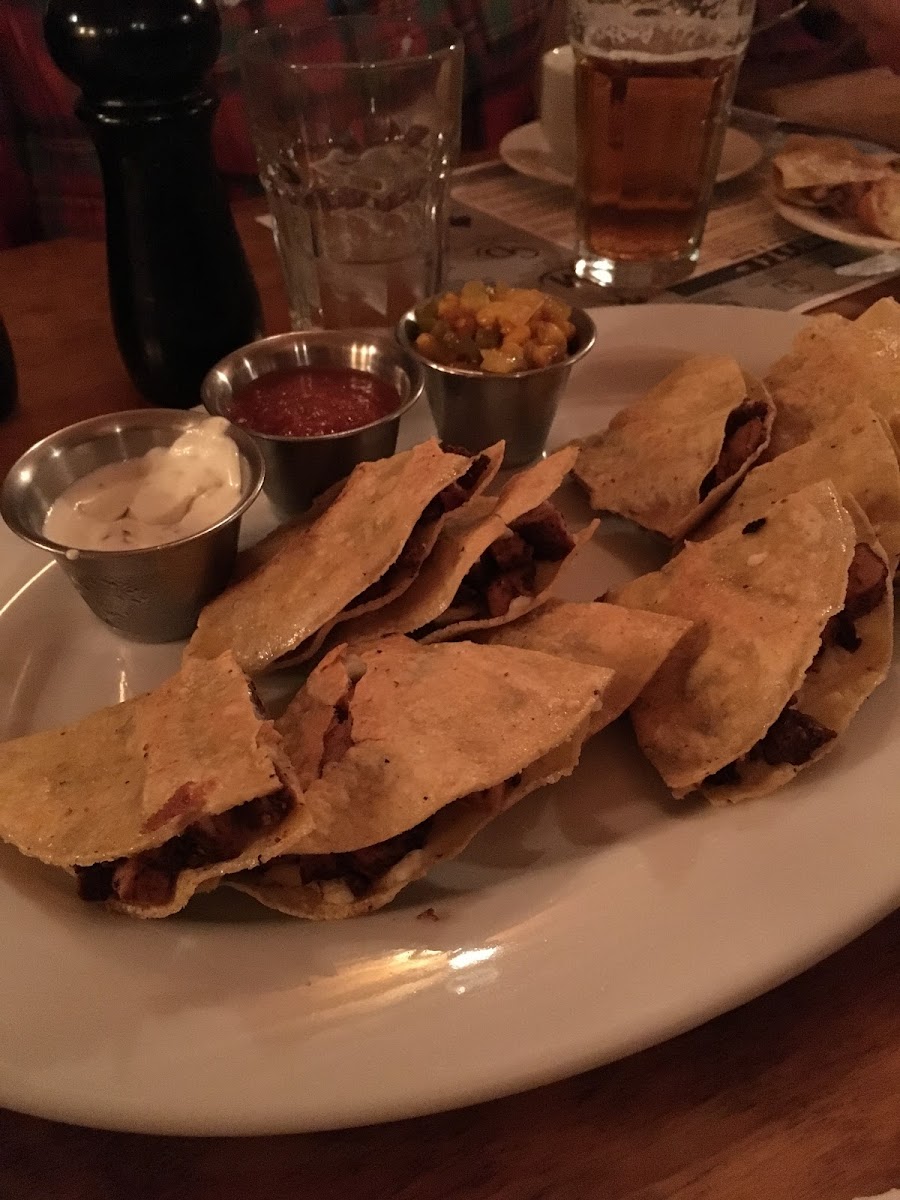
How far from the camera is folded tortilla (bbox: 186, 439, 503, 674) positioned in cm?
165

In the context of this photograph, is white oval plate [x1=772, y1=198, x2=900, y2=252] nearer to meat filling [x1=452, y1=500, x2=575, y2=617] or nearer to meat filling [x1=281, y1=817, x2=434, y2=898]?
meat filling [x1=452, y1=500, x2=575, y2=617]

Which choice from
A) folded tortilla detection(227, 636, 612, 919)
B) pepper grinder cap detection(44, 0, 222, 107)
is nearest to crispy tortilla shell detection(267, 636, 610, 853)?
folded tortilla detection(227, 636, 612, 919)

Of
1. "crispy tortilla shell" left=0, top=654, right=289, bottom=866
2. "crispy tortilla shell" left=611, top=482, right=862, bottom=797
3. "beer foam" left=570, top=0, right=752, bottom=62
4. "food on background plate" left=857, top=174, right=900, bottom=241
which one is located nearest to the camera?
"crispy tortilla shell" left=0, top=654, right=289, bottom=866

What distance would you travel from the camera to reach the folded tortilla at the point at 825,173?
2947mm

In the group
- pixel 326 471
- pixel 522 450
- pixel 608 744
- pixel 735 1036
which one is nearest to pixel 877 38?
pixel 522 450

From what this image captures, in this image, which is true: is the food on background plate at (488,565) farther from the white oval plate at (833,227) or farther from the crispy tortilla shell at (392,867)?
the white oval plate at (833,227)

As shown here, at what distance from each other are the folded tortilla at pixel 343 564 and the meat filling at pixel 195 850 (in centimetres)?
40

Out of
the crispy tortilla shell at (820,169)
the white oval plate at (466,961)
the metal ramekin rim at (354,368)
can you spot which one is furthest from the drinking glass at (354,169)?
the white oval plate at (466,961)

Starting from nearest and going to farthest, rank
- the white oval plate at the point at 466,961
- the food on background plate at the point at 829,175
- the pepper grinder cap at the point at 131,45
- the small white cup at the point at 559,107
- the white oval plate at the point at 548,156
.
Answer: the white oval plate at the point at 466,961
the pepper grinder cap at the point at 131,45
the food on background plate at the point at 829,175
the small white cup at the point at 559,107
the white oval plate at the point at 548,156

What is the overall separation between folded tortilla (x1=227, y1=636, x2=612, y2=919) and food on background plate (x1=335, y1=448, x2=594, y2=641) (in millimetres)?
153

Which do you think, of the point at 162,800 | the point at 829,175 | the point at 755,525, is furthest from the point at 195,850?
the point at 829,175

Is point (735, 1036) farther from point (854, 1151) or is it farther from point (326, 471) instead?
point (326, 471)

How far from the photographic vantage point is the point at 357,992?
1203 mm

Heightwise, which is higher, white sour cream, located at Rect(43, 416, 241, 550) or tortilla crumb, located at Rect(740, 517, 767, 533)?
tortilla crumb, located at Rect(740, 517, 767, 533)
